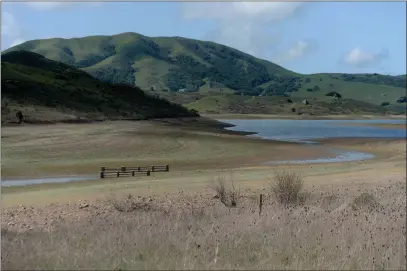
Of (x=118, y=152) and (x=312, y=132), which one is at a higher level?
(x=312, y=132)

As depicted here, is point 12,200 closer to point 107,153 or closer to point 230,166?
point 230,166

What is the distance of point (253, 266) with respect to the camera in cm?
742

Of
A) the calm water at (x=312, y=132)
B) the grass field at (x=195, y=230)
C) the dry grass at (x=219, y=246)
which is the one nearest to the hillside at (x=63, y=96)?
the calm water at (x=312, y=132)

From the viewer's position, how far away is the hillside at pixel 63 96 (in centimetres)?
8450

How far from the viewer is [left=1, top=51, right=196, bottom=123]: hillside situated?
84.5 meters

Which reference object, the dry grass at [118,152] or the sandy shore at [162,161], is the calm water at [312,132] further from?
the dry grass at [118,152]

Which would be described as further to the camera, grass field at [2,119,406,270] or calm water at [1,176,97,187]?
calm water at [1,176,97,187]

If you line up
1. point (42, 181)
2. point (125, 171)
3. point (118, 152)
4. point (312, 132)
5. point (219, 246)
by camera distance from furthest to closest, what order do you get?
1. point (312, 132)
2. point (118, 152)
3. point (125, 171)
4. point (42, 181)
5. point (219, 246)

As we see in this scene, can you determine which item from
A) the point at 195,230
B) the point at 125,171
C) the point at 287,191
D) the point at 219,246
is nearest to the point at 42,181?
the point at 125,171

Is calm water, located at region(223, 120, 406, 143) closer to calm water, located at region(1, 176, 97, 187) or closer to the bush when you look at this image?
calm water, located at region(1, 176, 97, 187)

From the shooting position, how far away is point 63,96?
322 feet

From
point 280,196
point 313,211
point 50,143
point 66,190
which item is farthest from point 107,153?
point 313,211

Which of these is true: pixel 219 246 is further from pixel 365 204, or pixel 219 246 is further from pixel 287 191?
pixel 287 191

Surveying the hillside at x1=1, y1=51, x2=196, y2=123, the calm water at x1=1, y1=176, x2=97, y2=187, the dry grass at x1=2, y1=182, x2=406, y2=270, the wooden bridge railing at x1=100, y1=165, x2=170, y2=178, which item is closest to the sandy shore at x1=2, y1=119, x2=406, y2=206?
the wooden bridge railing at x1=100, y1=165, x2=170, y2=178
